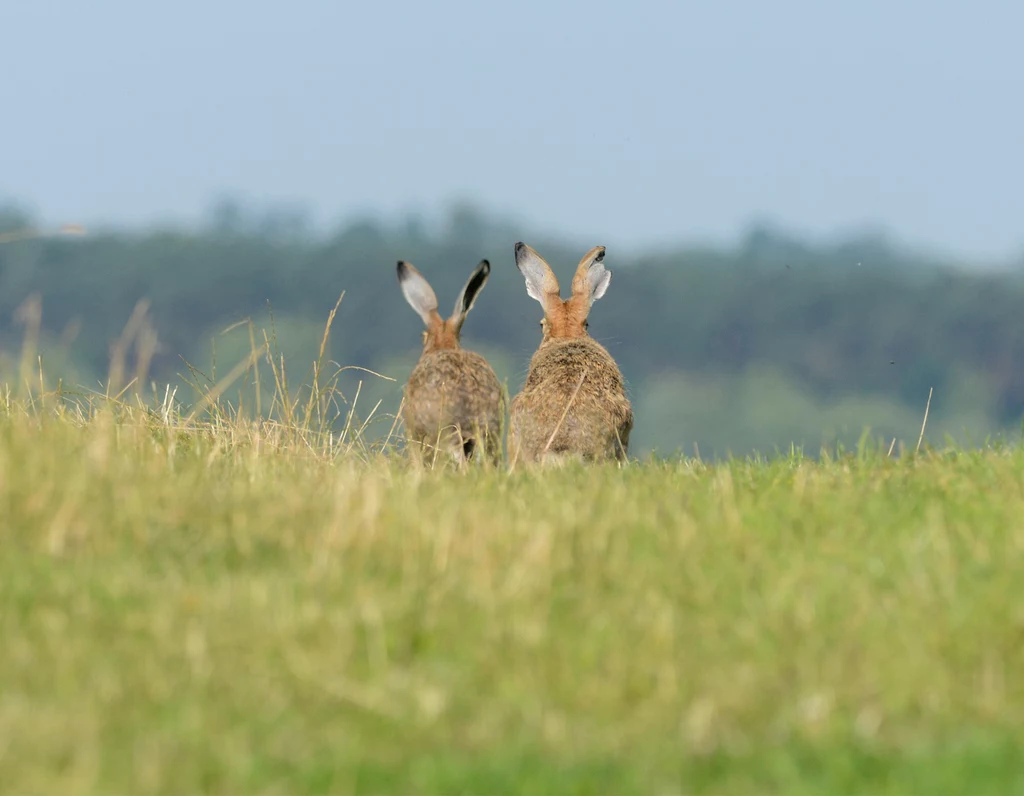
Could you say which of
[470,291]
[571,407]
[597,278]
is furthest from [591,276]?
[571,407]

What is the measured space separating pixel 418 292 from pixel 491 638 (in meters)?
7.36

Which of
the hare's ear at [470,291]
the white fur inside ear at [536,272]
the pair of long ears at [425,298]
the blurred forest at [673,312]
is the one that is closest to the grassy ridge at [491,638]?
the hare's ear at [470,291]

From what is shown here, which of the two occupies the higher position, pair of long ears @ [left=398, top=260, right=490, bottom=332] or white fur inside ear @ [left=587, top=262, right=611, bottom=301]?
white fur inside ear @ [left=587, top=262, right=611, bottom=301]

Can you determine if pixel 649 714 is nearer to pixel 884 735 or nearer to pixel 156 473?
pixel 884 735

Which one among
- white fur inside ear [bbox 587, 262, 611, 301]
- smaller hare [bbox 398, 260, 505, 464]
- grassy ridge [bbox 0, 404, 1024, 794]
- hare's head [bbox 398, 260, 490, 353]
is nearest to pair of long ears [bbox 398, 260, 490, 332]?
hare's head [bbox 398, 260, 490, 353]

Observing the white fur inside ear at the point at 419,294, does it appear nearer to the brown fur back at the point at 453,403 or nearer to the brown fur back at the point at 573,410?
the brown fur back at the point at 453,403

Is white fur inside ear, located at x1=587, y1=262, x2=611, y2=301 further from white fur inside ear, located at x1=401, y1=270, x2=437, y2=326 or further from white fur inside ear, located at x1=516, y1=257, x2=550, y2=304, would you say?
white fur inside ear, located at x1=401, y1=270, x2=437, y2=326

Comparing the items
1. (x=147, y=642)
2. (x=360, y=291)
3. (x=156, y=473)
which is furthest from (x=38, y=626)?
(x=360, y=291)

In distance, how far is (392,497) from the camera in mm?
Result: 6688

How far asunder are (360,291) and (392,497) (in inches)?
3873

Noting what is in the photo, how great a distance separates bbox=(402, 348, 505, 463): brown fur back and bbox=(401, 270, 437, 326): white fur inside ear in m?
0.94

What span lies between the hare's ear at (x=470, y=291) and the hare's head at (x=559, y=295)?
2.01 ft

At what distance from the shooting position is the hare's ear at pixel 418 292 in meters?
12.1

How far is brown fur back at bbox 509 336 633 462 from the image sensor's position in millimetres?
10633
